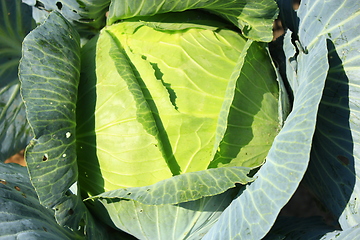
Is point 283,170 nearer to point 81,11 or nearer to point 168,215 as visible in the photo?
point 168,215

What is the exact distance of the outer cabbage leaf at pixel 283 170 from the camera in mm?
1341

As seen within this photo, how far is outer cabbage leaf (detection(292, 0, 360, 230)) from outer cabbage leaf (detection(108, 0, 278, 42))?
0.69 feet

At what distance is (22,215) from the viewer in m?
1.52

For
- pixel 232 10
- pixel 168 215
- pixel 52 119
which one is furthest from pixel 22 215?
pixel 232 10

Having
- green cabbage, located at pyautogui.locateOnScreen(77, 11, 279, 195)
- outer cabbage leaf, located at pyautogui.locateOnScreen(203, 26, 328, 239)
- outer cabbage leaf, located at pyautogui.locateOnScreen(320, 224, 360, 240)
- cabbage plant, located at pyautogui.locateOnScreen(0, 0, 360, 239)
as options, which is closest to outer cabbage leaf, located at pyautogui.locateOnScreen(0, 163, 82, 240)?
cabbage plant, located at pyautogui.locateOnScreen(0, 0, 360, 239)

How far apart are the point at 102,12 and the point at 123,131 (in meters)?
0.90

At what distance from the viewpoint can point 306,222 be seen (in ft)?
7.23

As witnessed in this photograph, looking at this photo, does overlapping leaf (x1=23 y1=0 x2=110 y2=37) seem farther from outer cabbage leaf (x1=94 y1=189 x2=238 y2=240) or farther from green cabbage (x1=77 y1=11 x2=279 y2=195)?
outer cabbage leaf (x1=94 y1=189 x2=238 y2=240)

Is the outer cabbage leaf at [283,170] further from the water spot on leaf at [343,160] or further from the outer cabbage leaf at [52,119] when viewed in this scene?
the outer cabbage leaf at [52,119]

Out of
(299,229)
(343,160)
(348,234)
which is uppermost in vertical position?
(343,160)

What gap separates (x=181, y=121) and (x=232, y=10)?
627 millimetres

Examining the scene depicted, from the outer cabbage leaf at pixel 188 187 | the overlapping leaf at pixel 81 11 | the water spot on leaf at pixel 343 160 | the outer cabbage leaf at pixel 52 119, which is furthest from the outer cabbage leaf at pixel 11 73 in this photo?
the water spot on leaf at pixel 343 160

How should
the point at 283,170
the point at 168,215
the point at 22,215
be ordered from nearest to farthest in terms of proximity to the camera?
the point at 283,170, the point at 22,215, the point at 168,215

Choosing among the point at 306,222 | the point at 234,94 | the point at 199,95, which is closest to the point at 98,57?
the point at 199,95
